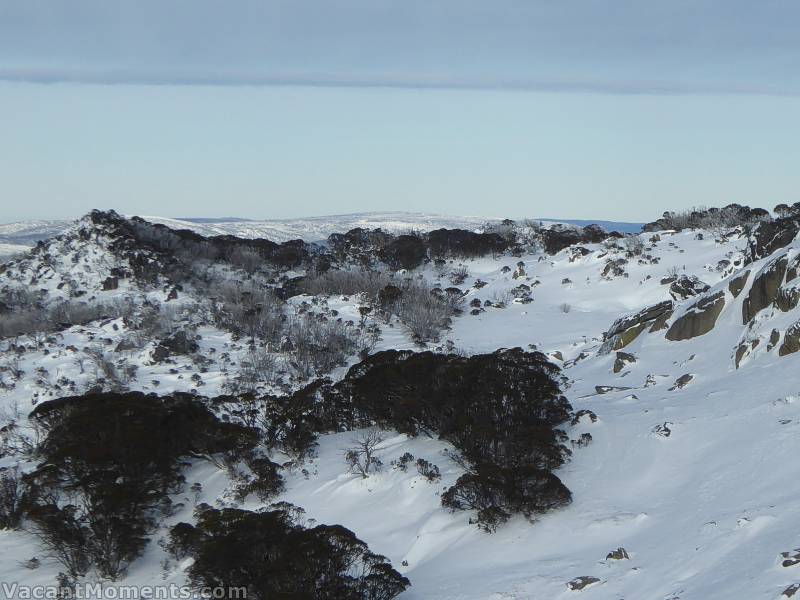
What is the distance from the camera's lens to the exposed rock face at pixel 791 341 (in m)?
19.5

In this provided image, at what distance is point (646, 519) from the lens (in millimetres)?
13266

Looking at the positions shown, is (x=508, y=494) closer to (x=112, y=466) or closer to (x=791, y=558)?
(x=791, y=558)

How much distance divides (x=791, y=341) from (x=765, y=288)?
438cm

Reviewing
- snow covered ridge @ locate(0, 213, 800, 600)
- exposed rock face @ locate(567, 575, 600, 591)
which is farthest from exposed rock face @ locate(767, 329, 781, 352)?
exposed rock face @ locate(567, 575, 600, 591)

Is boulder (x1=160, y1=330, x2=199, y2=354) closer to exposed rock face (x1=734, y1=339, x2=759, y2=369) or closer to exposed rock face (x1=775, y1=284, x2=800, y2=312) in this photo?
exposed rock face (x1=734, y1=339, x2=759, y2=369)

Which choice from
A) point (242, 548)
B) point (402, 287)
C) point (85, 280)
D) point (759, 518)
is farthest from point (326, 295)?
point (759, 518)

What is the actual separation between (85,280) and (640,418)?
57230 mm

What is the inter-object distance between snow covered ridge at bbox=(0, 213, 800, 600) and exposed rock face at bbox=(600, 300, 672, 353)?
148mm

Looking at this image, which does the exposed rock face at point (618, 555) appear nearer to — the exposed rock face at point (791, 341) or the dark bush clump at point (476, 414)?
the dark bush clump at point (476, 414)

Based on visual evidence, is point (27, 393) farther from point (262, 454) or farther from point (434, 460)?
point (434, 460)

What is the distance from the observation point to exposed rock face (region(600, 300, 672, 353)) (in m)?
29.8

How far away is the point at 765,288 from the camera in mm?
23406

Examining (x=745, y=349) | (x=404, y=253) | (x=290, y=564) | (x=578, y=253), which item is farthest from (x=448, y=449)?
(x=404, y=253)

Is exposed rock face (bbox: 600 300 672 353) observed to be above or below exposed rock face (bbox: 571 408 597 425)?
above
